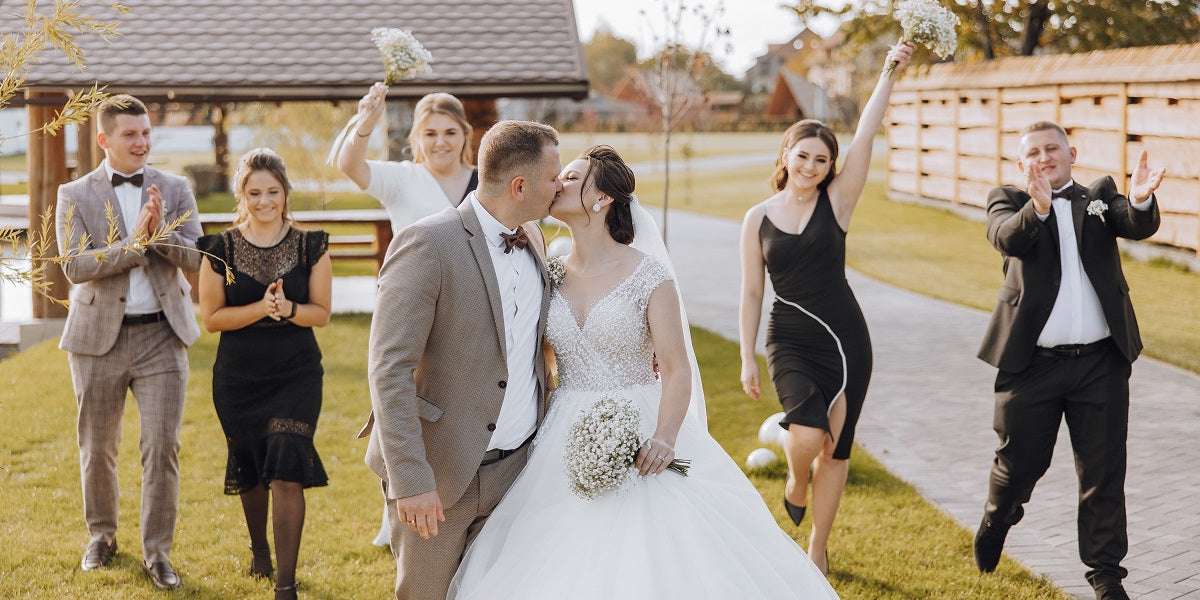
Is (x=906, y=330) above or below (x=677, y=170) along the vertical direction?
below

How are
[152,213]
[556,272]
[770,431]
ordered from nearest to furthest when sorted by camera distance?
[556,272]
[152,213]
[770,431]

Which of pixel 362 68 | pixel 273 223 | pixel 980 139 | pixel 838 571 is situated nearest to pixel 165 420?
pixel 273 223

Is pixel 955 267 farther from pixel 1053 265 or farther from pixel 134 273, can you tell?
pixel 134 273

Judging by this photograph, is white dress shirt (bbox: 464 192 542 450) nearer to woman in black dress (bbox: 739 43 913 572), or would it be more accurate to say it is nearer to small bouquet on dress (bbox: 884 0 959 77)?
woman in black dress (bbox: 739 43 913 572)

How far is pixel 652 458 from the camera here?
12.6ft

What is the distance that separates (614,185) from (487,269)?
62 centimetres

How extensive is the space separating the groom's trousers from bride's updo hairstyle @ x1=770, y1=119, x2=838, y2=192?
→ 7.98ft

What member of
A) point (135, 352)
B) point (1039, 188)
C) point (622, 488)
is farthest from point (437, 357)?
point (1039, 188)

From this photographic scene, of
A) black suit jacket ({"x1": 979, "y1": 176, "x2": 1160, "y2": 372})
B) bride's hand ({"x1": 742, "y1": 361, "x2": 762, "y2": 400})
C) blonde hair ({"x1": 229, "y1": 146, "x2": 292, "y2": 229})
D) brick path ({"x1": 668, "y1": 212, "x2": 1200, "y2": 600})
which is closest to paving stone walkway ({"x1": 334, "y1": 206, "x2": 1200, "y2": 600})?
brick path ({"x1": 668, "y1": 212, "x2": 1200, "y2": 600})

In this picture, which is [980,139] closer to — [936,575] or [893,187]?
[893,187]

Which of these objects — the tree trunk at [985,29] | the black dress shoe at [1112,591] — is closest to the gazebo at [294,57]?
the black dress shoe at [1112,591]

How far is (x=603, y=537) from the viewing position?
377 cm

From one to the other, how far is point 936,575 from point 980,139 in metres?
18.0

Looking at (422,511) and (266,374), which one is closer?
(422,511)
